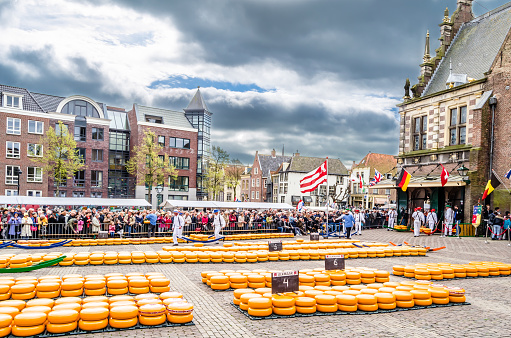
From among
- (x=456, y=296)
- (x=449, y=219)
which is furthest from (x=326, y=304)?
(x=449, y=219)

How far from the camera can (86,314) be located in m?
9.01

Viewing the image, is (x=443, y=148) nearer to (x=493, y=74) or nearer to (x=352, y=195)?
(x=493, y=74)

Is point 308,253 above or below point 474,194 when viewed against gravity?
below

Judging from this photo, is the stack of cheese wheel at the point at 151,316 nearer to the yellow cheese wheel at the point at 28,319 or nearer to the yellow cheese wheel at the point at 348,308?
the yellow cheese wheel at the point at 28,319

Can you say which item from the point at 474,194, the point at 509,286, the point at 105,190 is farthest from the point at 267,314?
the point at 105,190

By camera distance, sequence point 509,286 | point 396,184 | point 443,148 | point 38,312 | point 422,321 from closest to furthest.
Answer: point 38,312, point 422,321, point 509,286, point 443,148, point 396,184

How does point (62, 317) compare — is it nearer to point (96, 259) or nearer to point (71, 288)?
point (71, 288)

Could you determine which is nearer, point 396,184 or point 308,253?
point 308,253

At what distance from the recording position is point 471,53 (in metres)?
36.3

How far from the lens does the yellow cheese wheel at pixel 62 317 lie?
8.75 metres

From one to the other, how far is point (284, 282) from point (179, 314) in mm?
2956

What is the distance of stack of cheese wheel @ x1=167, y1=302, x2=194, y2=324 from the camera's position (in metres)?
9.53

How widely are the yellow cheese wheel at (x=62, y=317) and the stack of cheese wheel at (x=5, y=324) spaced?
73 cm

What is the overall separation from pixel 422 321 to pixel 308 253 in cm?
1002
